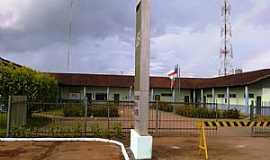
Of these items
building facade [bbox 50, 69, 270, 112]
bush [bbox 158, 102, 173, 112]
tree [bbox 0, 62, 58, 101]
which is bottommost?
bush [bbox 158, 102, 173, 112]

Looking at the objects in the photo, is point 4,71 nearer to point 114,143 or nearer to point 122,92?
point 114,143

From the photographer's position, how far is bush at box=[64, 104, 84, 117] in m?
21.7

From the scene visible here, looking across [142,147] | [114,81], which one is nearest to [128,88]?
[114,81]

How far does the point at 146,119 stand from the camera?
11188 mm

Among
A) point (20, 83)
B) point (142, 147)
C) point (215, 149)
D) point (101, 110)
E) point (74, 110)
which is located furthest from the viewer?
point (101, 110)

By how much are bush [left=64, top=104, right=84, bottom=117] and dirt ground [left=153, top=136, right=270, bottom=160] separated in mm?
6488

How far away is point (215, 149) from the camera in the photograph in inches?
553

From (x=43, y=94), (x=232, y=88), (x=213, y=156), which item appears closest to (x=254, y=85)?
(x=232, y=88)

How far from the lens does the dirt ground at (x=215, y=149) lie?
40.6ft

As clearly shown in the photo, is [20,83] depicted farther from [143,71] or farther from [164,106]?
[143,71]

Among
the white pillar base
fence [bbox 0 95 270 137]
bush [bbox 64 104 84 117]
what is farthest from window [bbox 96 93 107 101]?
the white pillar base

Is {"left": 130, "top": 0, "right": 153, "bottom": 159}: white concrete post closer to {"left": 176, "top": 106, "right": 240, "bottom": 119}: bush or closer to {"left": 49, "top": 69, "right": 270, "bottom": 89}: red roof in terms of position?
{"left": 176, "top": 106, "right": 240, "bottom": 119}: bush

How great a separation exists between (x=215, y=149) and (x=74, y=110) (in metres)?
11.7

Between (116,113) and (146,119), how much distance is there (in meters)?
13.1
